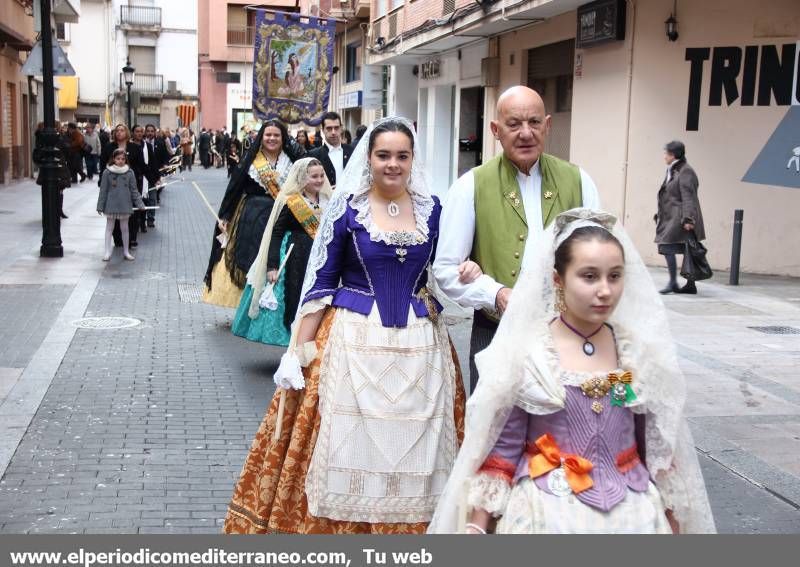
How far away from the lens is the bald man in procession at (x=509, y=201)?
4.25m

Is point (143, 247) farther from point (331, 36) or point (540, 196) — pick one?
point (540, 196)

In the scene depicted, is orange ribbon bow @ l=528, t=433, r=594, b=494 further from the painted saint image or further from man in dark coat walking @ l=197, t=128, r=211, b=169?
man in dark coat walking @ l=197, t=128, r=211, b=169

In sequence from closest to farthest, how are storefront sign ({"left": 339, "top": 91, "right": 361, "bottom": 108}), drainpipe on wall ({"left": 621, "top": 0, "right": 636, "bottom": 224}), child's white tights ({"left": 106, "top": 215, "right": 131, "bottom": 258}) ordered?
1. child's white tights ({"left": 106, "top": 215, "right": 131, "bottom": 258})
2. drainpipe on wall ({"left": 621, "top": 0, "right": 636, "bottom": 224})
3. storefront sign ({"left": 339, "top": 91, "right": 361, "bottom": 108})

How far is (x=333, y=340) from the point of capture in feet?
14.5

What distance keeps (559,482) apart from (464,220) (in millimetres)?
1615

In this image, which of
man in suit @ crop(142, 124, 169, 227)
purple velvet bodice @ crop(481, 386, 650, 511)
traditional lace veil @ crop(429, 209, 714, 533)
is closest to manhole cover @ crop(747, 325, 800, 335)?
traditional lace veil @ crop(429, 209, 714, 533)

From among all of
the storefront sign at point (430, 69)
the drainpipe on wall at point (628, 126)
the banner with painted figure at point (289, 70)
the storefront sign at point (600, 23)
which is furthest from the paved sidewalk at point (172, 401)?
the storefront sign at point (430, 69)

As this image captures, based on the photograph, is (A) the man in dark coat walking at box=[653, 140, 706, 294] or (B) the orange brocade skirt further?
(A) the man in dark coat walking at box=[653, 140, 706, 294]

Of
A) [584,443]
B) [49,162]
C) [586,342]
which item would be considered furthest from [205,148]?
[584,443]

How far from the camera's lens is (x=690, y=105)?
15.3 meters

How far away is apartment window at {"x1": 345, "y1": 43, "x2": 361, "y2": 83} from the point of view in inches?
1524

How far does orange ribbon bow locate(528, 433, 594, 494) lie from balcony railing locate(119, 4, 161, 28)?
206 ft

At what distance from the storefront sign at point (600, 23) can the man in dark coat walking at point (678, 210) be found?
13.3 feet

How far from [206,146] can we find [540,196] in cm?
4919
